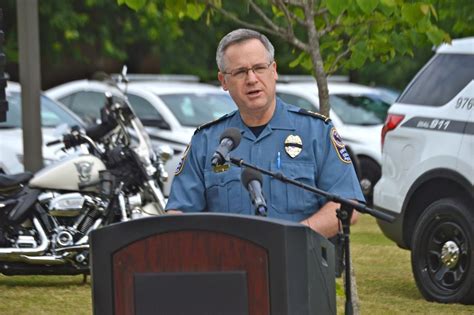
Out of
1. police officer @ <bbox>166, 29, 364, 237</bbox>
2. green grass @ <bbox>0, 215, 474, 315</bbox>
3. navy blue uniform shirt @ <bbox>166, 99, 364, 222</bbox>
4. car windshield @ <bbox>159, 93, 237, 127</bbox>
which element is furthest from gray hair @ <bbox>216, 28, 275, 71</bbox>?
car windshield @ <bbox>159, 93, 237, 127</bbox>

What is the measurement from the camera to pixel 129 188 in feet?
35.9

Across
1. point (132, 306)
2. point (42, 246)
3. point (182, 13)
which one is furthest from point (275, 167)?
point (42, 246)

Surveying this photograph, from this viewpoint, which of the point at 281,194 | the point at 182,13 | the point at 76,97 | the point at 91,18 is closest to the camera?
the point at 281,194

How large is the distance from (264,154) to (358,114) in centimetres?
Answer: 1535

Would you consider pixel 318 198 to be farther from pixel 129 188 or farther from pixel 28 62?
pixel 28 62

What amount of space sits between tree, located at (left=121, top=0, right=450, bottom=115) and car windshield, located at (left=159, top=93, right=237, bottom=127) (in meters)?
7.80

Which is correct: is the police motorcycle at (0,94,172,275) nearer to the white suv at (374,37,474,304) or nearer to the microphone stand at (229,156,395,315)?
the white suv at (374,37,474,304)

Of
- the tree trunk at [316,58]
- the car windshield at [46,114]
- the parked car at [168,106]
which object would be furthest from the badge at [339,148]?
the parked car at [168,106]

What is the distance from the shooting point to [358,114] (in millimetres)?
20375

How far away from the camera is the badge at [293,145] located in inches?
201

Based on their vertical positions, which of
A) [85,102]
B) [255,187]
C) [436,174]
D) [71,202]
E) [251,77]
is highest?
[251,77]

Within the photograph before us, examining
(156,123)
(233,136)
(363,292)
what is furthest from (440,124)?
(156,123)

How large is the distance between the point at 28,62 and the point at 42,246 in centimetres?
415

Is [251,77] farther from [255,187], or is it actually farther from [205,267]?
[205,267]
